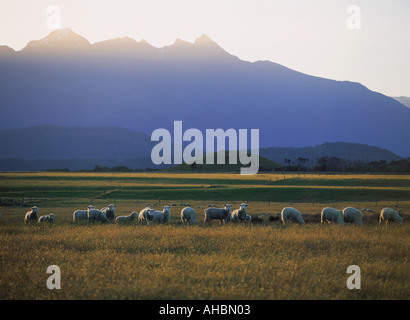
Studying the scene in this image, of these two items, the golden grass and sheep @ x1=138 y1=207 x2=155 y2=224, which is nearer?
the golden grass

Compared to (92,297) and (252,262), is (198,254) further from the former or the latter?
(92,297)

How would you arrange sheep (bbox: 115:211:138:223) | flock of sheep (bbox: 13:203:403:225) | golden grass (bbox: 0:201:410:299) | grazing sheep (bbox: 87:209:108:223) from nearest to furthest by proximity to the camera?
golden grass (bbox: 0:201:410:299) → grazing sheep (bbox: 87:209:108:223) → flock of sheep (bbox: 13:203:403:225) → sheep (bbox: 115:211:138:223)

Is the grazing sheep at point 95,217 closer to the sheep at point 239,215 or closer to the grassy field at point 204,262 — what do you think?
the grassy field at point 204,262

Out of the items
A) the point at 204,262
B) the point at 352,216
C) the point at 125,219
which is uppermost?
the point at 204,262

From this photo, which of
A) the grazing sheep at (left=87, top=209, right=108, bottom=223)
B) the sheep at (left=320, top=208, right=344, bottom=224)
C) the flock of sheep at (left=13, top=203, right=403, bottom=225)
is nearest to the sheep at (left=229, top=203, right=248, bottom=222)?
the flock of sheep at (left=13, top=203, right=403, bottom=225)

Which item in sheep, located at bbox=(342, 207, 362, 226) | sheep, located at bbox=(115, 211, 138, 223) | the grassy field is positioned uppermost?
the grassy field

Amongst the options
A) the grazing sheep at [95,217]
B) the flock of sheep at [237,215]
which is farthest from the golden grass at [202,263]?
the flock of sheep at [237,215]

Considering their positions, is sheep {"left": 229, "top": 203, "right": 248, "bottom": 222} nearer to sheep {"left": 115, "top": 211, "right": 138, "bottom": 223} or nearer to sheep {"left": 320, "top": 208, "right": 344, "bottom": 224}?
sheep {"left": 320, "top": 208, "right": 344, "bottom": 224}

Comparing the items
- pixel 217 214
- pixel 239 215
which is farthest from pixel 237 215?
Result: pixel 217 214

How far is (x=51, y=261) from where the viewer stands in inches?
489

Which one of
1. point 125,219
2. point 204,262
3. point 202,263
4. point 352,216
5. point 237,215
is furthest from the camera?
point 125,219

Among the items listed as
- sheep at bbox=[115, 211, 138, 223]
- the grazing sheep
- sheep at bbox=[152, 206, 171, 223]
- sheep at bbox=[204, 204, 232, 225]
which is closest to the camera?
the grazing sheep

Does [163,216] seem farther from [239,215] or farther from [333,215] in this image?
[333,215]
